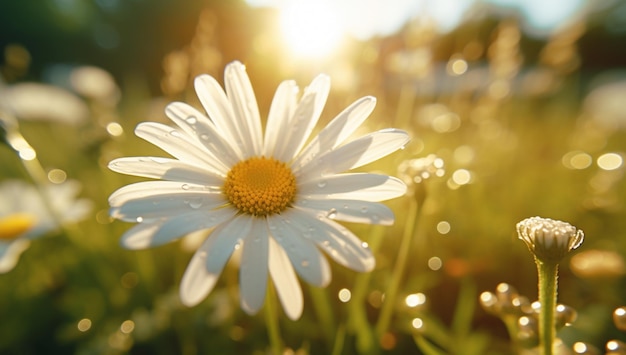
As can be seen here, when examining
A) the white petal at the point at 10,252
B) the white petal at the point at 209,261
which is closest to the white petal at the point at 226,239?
the white petal at the point at 209,261

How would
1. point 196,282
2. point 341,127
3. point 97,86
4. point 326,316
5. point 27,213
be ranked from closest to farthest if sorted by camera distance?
point 196,282
point 341,127
point 326,316
point 27,213
point 97,86

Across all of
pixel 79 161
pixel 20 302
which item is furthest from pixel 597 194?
pixel 79 161

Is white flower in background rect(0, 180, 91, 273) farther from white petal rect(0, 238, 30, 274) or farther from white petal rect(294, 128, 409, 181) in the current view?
white petal rect(294, 128, 409, 181)

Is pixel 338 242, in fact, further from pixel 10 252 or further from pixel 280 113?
pixel 10 252

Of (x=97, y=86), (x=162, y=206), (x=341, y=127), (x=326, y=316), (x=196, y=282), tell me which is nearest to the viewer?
(x=196, y=282)

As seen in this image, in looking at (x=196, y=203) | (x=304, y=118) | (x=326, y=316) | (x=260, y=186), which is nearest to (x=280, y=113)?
(x=304, y=118)

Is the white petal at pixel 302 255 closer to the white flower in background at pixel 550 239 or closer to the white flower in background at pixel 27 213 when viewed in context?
the white flower in background at pixel 550 239

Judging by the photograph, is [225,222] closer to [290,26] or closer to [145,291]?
[145,291]
